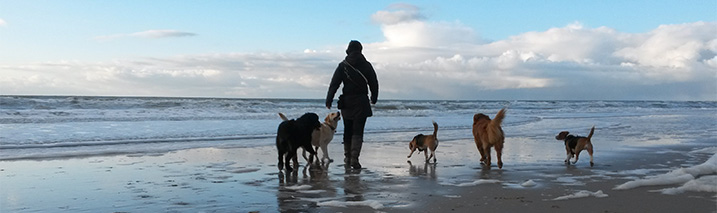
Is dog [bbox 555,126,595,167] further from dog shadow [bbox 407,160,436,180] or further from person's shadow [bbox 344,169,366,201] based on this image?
person's shadow [bbox 344,169,366,201]

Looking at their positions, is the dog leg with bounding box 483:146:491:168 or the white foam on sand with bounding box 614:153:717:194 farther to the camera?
the dog leg with bounding box 483:146:491:168

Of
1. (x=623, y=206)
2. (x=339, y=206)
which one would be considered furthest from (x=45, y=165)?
(x=623, y=206)

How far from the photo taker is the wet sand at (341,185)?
14.8 feet

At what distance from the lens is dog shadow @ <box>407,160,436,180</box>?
21.3 ft

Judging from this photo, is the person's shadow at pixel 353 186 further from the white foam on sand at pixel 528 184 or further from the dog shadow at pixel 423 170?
the white foam on sand at pixel 528 184

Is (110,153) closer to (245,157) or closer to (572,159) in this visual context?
(245,157)

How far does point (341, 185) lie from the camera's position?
18.6 ft

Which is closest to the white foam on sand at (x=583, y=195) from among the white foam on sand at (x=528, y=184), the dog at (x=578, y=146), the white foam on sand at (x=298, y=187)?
the white foam on sand at (x=528, y=184)

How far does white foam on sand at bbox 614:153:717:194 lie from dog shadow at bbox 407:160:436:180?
2014 mm

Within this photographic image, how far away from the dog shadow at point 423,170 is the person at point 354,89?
0.69 meters

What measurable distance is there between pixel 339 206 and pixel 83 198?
2.25 m

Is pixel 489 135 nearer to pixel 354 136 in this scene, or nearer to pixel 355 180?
pixel 354 136

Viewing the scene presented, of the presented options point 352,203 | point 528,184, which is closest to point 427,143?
point 528,184

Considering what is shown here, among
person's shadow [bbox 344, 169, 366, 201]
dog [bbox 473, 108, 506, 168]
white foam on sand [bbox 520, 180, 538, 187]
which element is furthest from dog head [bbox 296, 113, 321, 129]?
white foam on sand [bbox 520, 180, 538, 187]
